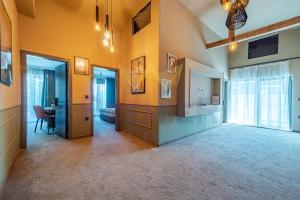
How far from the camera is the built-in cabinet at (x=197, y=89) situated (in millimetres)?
3738

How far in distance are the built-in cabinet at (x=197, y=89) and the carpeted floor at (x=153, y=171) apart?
105 cm

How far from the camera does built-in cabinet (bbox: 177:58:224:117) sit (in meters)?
3.74

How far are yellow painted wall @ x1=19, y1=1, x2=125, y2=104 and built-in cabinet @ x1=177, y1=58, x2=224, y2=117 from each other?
2349 millimetres

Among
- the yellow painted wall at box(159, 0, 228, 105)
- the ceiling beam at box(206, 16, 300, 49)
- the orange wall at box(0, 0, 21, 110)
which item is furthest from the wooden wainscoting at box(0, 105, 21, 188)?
the ceiling beam at box(206, 16, 300, 49)

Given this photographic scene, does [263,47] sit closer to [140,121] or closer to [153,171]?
[140,121]

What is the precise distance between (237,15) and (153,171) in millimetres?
3035

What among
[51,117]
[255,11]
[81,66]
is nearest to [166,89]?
[81,66]

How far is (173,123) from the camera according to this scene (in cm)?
379

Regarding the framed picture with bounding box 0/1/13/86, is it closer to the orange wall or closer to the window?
the orange wall

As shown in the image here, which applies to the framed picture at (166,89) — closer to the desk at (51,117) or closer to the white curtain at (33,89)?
the desk at (51,117)

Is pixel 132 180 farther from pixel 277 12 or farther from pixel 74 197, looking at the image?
pixel 277 12

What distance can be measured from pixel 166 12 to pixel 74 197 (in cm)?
411

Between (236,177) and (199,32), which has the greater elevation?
(199,32)

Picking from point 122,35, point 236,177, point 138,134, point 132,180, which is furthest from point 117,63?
point 236,177
